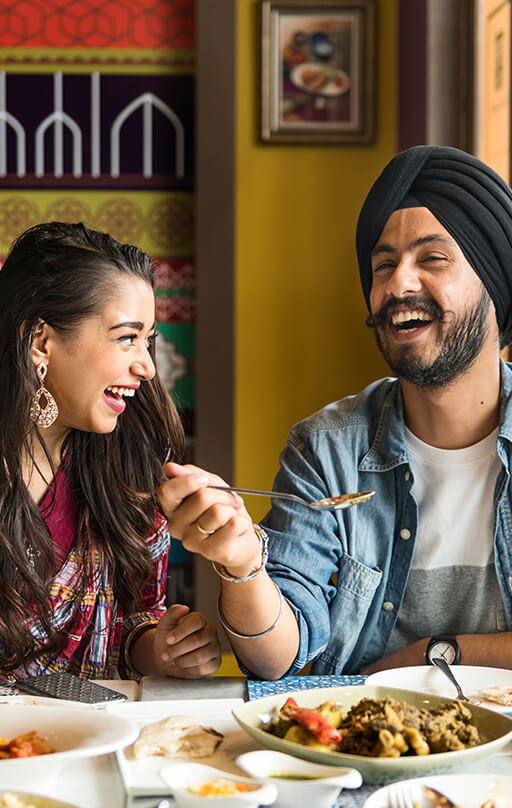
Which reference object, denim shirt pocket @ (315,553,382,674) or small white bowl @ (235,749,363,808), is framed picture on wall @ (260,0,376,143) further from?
small white bowl @ (235,749,363,808)

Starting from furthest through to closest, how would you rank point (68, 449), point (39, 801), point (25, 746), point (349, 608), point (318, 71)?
1. point (318, 71)
2. point (68, 449)
3. point (349, 608)
4. point (25, 746)
5. point (39, 801)

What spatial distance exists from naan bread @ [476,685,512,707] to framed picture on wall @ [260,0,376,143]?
2.24 meters

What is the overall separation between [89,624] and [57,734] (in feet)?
2.09

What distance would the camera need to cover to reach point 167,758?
870 millimetres

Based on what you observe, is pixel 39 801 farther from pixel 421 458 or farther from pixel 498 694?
pixel 421 458

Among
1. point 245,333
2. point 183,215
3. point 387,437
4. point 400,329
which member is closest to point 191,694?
point 387,437

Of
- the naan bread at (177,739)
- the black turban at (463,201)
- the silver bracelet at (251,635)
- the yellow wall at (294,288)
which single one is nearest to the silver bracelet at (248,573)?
the silver bracelet at (251,635)

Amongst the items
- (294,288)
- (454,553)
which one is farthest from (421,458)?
(294,288)

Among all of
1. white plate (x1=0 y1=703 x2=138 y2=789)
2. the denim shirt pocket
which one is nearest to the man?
the denim shirt pocket

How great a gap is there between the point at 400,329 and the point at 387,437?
0.64 ft

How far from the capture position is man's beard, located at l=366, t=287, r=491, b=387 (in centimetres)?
153

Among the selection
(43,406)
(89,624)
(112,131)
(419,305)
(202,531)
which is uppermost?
(112,131)

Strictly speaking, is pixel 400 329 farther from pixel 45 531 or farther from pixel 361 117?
pixel 361 117

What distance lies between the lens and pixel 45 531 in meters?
1.49
